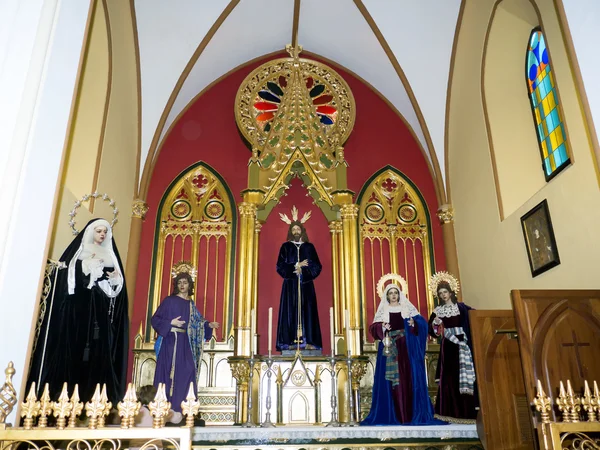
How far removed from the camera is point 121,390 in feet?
17.7

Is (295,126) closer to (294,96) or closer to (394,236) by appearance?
(294,96)

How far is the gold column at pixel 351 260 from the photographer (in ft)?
26.6

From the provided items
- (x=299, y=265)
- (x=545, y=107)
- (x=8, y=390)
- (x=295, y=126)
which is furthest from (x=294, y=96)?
(x=8, y=390)

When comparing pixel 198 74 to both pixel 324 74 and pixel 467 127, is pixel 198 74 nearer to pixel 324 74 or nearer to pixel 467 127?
pixel 324 74

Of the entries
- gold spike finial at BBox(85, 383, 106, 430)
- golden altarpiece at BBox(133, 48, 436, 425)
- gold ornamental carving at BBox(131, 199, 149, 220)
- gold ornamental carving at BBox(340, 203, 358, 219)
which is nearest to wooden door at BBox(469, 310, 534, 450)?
golden altarpiece at BBox(133, 48, 436, 425)

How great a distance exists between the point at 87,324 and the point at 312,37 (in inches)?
284

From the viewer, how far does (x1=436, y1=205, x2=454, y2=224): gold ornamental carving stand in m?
9.54

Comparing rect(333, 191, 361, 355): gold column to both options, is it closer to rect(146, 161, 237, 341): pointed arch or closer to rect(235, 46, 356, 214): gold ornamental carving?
rect(235, 46, 356, 214): gold ornamental carving

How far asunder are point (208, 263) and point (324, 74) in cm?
390

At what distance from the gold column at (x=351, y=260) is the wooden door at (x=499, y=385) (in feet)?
7.65

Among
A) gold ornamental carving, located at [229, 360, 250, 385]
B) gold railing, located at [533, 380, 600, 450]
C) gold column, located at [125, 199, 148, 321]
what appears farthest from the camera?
gold column, located at [125, 199, 148, 321]

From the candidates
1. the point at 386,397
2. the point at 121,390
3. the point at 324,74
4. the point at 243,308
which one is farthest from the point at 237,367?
the point at 324,74

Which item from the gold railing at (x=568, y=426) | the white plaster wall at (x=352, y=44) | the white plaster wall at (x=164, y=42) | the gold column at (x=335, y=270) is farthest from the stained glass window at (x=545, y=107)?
the white plaster wall at (x=164, y=42)

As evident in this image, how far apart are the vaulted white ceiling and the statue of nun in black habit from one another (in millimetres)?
4329
